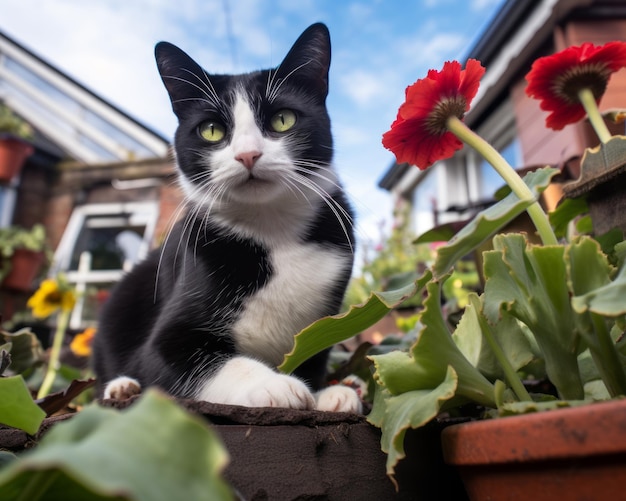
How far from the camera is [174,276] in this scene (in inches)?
45.2

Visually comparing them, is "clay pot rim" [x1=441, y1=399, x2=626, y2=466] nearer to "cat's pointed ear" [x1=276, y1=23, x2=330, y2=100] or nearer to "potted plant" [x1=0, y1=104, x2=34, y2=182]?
"cat's pointed ear" [x1=276, y1=23, x2=330, y2=100]

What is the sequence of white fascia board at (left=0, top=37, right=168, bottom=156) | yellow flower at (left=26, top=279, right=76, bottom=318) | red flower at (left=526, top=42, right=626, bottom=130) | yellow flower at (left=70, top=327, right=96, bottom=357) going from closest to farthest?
red flower at (left=526, top=42, right=626, bottom=130) < yellow flower at (left=26, top=279, right=76, bottom=318) < yellow flower at (left=70, top=327, right=96, bottom=357) < white fascia board at (left=0, top=37, right=168, bottom=156)

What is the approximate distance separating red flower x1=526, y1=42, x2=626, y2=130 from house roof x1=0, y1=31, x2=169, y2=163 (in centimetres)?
639

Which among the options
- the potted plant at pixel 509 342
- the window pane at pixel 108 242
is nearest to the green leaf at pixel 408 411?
the potted plant at pixel 509 342

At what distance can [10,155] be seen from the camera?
511 centimetres

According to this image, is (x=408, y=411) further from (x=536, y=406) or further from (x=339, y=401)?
(x=339, y=401)

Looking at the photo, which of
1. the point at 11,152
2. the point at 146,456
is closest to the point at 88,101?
the point at 11,152

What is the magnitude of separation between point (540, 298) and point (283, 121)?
2.22 ft

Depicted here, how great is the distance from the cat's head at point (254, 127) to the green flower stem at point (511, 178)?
1.20 ft

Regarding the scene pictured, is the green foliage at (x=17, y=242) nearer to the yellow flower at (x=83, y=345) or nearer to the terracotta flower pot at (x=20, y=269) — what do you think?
the terracotta flower pot at (x=20, y=269)

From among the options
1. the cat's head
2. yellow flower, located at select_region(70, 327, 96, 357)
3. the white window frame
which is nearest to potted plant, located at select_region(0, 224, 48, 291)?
the white window frame

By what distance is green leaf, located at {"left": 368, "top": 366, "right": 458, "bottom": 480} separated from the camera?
1.98 feet

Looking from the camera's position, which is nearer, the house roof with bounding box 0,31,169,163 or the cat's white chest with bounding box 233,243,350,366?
the cat's white chest with bounding box 233,243,350,366

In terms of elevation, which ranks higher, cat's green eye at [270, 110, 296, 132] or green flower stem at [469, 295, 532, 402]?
cat's green eye at [270, 110, 296, 132]
